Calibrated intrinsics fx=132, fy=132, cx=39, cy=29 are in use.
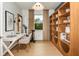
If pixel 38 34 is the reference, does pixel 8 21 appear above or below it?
above

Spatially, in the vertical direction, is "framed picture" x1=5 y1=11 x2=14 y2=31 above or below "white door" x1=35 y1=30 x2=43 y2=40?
above

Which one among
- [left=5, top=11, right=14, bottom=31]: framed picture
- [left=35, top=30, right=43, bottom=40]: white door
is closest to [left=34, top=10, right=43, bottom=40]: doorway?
[left=35, top=30, right=43, bottom=40]: white door

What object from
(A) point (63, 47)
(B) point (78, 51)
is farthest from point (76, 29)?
(A) point (63, 47)

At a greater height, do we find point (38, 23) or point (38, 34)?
point (38, 23)

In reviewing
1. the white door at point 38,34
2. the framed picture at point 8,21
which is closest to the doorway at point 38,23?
the white door at point 38,34

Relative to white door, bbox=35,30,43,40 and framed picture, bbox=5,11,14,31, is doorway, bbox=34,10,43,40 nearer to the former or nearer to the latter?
white door, bbox=35,30,43,40

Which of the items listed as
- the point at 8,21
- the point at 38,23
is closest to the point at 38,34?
the point at 38,23

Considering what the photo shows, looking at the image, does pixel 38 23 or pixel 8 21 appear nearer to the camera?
pixel 8 21

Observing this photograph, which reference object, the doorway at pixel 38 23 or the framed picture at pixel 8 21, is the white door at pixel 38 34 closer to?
the doorway at pixel 38 23

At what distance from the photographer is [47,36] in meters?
9.52

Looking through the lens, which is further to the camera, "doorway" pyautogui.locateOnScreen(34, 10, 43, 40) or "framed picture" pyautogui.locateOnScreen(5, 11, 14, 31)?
"doorway" pyautogui.locateOnScreen(34, 10, 43, 40)

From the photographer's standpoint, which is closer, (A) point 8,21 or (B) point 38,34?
(A) point 8,21

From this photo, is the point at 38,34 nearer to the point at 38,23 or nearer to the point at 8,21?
the point at 38,23

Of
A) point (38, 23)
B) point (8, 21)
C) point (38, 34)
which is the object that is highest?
point (38, 23)
